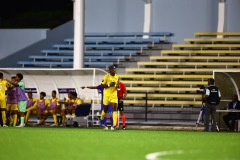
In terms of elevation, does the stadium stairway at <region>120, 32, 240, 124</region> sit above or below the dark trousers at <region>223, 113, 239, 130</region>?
above

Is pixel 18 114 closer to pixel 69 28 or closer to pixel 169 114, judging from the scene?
pixel 169 114

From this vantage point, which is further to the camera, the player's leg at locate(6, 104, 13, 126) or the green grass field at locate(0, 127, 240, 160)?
the player's leg at locate(6, 104, 13, 126)

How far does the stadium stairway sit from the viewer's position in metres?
30.2

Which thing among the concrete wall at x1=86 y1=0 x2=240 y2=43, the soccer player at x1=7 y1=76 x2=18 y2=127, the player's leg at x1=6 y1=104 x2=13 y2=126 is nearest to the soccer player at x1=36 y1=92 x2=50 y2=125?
the player's leg at x1=6 y1=104 x2=13 y2=126

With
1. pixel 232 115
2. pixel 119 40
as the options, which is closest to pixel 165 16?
pixel 119 40

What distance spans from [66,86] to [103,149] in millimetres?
15643

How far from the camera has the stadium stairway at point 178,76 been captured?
99.0ft

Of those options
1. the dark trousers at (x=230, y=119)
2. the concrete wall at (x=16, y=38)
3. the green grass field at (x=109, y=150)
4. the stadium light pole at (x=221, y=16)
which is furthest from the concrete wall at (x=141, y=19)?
the green grass field at (x=109, y=150)

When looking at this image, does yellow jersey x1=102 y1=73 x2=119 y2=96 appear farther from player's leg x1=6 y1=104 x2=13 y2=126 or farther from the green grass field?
the green grass field

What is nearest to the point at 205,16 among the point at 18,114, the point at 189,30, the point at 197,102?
the point at 189,30

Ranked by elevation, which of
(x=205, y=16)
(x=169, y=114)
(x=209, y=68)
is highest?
(x=205, y=16)

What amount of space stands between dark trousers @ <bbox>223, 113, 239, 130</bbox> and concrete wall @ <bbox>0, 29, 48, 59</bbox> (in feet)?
45.2

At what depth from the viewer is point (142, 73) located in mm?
33375

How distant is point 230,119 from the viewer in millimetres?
26266
